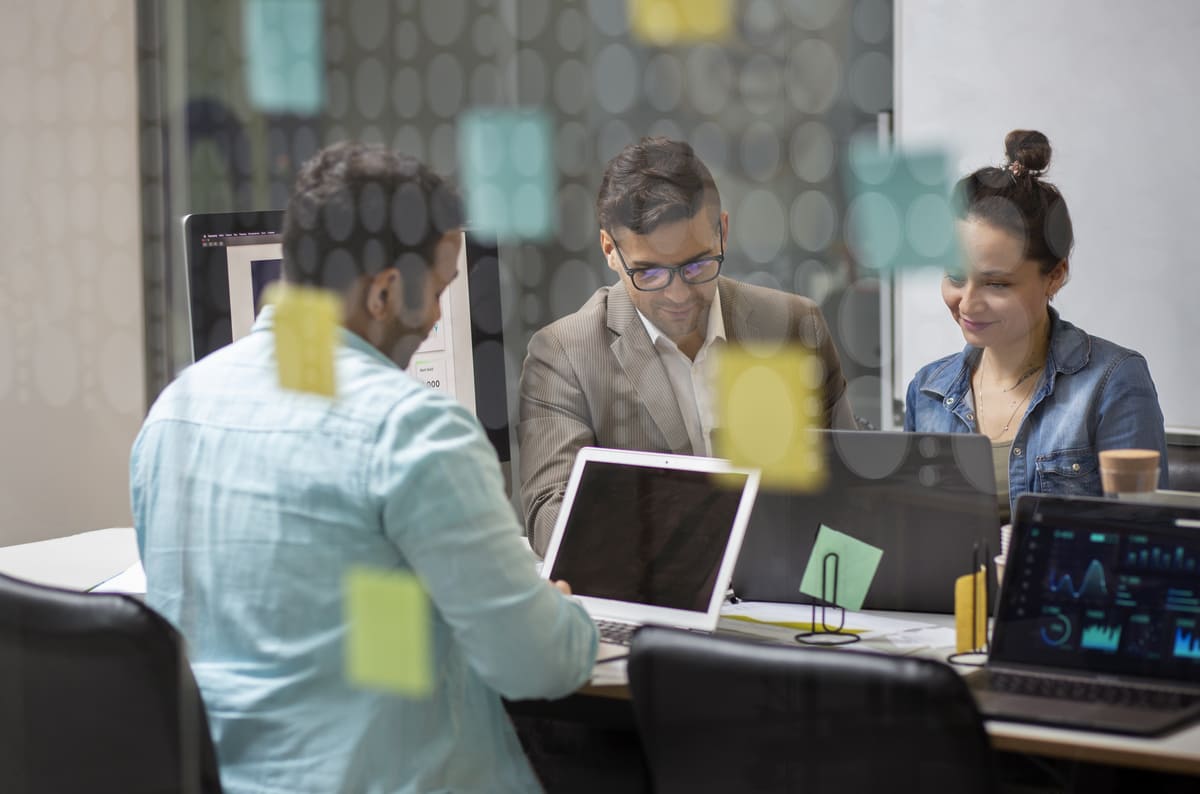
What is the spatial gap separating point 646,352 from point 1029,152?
2.01 ft

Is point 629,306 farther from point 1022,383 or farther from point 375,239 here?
point 375,239

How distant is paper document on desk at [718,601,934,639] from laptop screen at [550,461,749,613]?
0.09m

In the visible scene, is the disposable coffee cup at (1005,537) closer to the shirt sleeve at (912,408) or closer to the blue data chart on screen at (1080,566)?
the blue data chart on screen at (1080,566)

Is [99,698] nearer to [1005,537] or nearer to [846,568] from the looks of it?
[846,568]

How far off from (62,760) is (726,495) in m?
0.75

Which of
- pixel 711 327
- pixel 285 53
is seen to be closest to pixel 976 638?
pixel 711 327

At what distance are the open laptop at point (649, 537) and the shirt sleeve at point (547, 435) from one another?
190mm

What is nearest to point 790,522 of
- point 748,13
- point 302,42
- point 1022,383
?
point 1022,383

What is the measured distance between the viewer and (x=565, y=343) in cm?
171

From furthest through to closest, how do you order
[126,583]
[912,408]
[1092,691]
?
[912,408] → [126,583] → [1092,691]

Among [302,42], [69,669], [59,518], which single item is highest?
[302,42]

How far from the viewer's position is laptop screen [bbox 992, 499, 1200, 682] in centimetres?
117

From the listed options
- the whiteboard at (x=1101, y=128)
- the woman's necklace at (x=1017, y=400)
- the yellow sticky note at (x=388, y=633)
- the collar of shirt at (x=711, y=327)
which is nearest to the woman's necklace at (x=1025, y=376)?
the woman's necklace at (x=1017, y=400)

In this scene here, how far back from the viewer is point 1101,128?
2137mm
